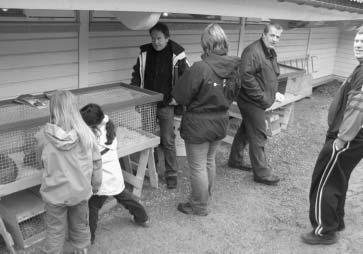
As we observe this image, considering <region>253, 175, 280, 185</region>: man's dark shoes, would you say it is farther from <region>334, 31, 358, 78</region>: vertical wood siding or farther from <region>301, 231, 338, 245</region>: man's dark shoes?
<region>334, 31, 358, 78</region>: vertical wood siding

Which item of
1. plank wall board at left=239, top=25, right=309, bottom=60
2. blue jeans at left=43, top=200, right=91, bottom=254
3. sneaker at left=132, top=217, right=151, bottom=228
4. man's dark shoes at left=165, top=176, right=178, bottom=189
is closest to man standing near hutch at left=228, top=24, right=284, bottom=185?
man's dark shoes at left=165, top=176, right=178, bottom=189

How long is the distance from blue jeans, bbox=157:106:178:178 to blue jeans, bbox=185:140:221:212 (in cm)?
59

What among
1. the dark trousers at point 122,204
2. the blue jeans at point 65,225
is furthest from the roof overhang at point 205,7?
the dark trousers at point 122,204

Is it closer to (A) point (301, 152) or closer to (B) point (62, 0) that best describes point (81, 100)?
(B) point (62, 0)

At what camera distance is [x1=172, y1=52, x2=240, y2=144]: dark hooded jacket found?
11.8 ft

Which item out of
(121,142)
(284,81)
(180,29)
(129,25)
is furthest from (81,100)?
(284,81)

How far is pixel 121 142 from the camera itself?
3.89 metres

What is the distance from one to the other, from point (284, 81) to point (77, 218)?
13.5ft

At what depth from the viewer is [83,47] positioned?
4.36m

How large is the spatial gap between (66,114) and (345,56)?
970cm

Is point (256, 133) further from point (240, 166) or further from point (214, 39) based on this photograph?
point (214, 39)

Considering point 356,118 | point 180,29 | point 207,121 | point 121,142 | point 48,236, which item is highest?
point 180,29

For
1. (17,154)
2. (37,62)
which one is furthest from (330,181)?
(37,62)

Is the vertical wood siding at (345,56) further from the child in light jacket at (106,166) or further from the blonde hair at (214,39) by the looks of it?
the child in light jacket at (106,166)
